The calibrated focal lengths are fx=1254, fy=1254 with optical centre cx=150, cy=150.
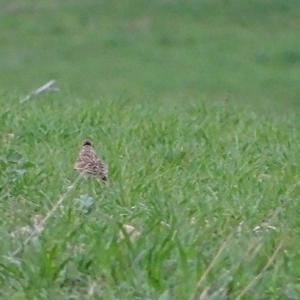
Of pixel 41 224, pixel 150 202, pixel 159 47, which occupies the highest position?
pixel 41 224

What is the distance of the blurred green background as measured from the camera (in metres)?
17.6

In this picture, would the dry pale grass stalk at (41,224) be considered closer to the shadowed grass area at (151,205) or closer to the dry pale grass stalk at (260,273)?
the shadowed grass area at (151,205)

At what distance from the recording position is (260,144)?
557 cm

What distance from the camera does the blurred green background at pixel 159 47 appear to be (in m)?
17.6

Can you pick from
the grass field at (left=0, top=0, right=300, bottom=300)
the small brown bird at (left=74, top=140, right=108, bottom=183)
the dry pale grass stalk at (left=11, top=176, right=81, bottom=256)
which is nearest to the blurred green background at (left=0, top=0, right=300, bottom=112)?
the grass field at (left=0, top=0, right=300, bottom=300)

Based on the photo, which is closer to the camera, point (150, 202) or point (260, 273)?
point (260, 273)

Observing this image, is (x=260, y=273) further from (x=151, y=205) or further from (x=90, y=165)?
(x=90, y=165)

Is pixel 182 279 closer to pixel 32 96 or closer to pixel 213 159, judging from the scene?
pixel 213 159

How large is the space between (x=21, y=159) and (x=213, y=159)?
84 centimetres

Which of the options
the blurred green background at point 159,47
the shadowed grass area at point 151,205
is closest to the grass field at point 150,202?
the shadowed grass area at point 151,205

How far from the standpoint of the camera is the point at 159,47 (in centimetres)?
2034

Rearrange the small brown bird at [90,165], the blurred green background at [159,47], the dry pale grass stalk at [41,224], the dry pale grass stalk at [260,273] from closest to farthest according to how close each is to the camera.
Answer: the dry pale grass stalk at [260,273], the dry pale grass stalk at [41,224], the small brown bird at [90,165], the blurred green background at [159,47]

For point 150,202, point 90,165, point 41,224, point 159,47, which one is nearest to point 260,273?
point 41,224

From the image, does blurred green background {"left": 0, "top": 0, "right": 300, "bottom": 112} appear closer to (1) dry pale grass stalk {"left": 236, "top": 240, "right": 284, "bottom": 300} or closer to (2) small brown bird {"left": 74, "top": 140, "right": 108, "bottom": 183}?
(2) small brown bird {"left": 74, "top": 140, "right": 108, "bottom": 183}
